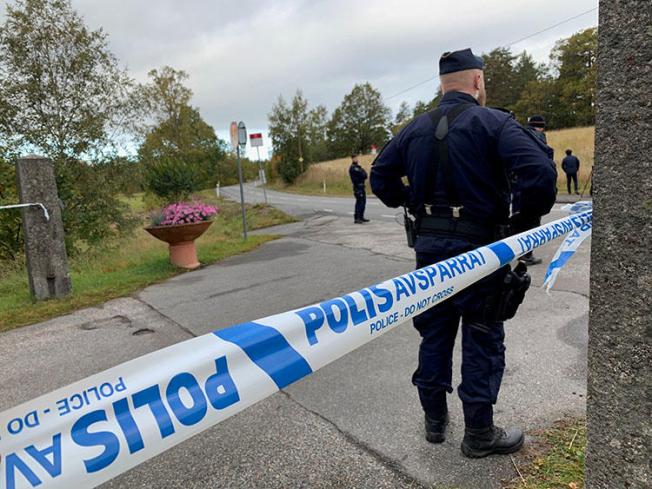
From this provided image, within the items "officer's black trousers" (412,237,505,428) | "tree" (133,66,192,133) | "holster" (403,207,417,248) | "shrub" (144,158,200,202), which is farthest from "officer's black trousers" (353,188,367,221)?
"tree" (133,66,192,133)

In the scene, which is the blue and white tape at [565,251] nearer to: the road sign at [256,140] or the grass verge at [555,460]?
the grass verge at [555,460]

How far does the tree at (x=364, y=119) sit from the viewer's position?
250 ft

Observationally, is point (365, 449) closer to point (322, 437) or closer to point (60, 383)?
point (322, 437)

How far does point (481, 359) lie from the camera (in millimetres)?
2289

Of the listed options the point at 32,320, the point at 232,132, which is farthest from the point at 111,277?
the point at 232,132

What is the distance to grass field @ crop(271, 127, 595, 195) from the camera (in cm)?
2200

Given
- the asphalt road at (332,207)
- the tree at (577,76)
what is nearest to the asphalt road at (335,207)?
the asphalt road at (332,207)

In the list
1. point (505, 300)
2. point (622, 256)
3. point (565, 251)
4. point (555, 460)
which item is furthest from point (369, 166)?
point (622, 256)

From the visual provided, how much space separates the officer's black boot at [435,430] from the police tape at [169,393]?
965 mm

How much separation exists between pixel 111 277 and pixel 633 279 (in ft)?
24.4

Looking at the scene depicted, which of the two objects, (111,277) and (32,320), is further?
(111,277)

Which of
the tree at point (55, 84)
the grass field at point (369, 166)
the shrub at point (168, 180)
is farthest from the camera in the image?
the grass field at point (369, 166)

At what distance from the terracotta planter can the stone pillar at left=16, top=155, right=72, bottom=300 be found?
1.56 meters

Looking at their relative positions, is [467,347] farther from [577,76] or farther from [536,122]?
[577,76]
